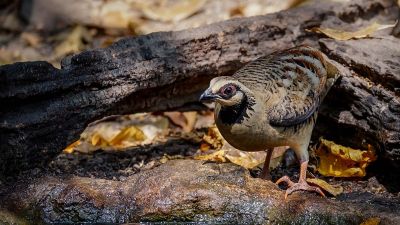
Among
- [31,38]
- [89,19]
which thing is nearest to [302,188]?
[89,19]

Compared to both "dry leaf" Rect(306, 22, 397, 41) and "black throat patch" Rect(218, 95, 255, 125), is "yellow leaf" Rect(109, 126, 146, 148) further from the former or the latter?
"black throat patch" Rect(218, 95, 255, 125)

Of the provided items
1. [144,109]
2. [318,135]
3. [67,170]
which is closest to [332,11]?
[318,135]

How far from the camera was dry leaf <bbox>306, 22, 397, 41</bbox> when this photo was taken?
6605mm

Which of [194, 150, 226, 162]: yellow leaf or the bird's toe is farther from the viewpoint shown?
[194, 150, 226, 162]: yellow leaf

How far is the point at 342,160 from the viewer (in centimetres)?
610

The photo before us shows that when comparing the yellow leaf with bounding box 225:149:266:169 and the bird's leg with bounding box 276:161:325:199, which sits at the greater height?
the bird's leg with bounding box 276:161:325:199

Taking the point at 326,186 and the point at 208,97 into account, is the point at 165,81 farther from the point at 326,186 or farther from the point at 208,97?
the point at 326,186

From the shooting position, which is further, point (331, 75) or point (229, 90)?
point (331, 75)

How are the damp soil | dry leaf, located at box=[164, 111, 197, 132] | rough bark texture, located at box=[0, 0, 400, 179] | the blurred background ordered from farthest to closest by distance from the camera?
the blurred background, dry leaf, located at box=[164, 111, 197, 132], the damp soil, rough bark texture, located at box=[0, 0, 400, 179]

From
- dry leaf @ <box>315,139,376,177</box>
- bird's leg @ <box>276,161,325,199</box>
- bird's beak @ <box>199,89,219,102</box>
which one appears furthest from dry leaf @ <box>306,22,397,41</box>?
bird's beak @ <box>199,89,219,102</box>

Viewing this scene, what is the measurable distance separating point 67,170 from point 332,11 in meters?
2.73

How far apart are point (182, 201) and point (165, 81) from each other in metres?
1.37

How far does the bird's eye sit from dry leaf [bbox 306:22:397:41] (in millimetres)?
1641

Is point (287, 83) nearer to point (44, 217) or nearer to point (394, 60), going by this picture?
point (394, 60)
